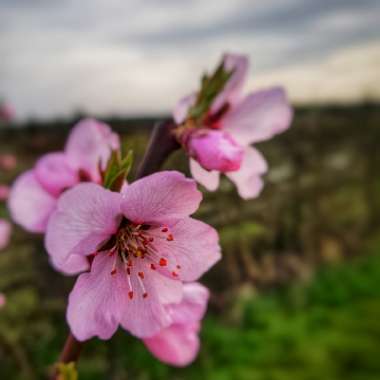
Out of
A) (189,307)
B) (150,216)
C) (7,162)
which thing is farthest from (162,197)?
(7,162)

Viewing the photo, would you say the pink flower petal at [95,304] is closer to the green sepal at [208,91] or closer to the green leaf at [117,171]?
the green leaf at [117,171]

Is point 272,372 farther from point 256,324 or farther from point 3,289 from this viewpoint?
point 3,289

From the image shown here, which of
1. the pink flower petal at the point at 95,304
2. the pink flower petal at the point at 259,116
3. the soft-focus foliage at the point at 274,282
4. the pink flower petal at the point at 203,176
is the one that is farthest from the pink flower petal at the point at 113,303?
the soft-focus foliage at the point at 274,282

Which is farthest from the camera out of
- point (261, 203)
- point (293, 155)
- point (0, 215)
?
point (293, 155)

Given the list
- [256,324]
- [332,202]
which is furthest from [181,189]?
[332,202]

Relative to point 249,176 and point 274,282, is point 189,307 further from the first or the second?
point 274,282

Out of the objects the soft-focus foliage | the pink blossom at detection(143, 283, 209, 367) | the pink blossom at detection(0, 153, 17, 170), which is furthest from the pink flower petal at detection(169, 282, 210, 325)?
the pink blossom at detection(0, 153, 17, 170)
